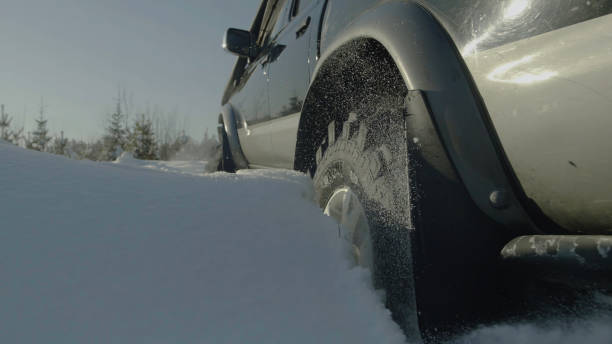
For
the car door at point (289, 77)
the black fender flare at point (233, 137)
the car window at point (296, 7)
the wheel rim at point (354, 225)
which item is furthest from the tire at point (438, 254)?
the black fender flare at point (233, 137)

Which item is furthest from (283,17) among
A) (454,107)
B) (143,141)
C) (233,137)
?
(143,141)

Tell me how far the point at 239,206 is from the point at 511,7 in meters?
0.95

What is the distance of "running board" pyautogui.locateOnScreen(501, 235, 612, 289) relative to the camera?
77cm

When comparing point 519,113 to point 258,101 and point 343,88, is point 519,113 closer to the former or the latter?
point 343,88

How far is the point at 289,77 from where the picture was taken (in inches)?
82.0

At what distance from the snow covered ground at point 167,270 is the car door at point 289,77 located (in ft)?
2.59

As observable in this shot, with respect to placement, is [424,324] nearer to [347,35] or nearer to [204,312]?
Answer: [204,312]

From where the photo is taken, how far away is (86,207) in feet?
3.66

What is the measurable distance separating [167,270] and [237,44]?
8.29 ft

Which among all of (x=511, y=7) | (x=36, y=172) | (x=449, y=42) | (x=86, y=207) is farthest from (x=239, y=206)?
(x=511, y=7)

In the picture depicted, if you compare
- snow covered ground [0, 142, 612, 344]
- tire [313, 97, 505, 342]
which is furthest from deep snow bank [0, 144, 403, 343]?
tire [313, 97, 505, 342]

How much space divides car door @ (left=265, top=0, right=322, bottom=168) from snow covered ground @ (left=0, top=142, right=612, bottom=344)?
0.79 metres

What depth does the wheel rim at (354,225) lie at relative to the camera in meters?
1.24

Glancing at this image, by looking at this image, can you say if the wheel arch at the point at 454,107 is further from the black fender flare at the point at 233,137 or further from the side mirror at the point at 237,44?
the black fender flare at the point at 233,137
